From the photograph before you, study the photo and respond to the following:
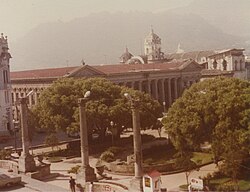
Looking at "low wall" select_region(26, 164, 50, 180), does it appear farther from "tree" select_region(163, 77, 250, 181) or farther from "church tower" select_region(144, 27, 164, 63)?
"church tower" select_region(144, 27, 164, 63)

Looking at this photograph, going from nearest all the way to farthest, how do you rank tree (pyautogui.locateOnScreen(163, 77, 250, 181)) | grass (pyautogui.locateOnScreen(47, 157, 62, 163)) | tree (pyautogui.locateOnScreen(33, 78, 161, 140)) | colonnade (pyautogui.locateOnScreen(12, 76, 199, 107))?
tree (pyautogui.locateOnScreen(163, 77, 250, 181))
grass (pyautogui.locateOnScreen(47, 157, 62, 163))
tree (pyautogui.locateOnScreen(33, 78, 161, 140))
colonnade (pyautogui.locateOnScreen(12, 76, 199, 107))

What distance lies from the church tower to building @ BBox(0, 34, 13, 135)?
66195 mm

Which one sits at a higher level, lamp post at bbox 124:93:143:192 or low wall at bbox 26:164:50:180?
lamp post at bbox 124:93:143:192

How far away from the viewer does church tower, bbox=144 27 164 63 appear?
413ft

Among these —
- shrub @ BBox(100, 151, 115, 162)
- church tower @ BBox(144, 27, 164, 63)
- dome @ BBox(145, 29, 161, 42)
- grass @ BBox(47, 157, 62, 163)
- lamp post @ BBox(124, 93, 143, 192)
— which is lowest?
grass @ BBox(47, 157, 62, 163)

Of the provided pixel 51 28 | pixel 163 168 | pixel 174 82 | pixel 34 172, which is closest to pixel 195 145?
pixel 163 168

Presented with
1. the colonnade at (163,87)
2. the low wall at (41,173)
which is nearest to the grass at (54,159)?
the low wall at (41,173)

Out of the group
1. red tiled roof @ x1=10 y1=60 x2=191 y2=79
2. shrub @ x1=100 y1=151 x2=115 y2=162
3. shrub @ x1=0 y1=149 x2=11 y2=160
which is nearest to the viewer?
shrub @ x1=100 y1=151 x2=115 y2=162

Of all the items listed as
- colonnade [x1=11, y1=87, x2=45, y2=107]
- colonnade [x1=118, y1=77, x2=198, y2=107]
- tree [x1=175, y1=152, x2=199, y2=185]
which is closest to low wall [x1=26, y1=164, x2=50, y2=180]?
tree [x1=175, y1=152, x2=199, y2=185]

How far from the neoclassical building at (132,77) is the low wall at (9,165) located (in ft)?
100

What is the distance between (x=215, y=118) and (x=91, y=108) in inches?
544

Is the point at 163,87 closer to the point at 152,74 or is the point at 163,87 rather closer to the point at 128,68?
the point at 152,74

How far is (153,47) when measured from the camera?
5022 inches

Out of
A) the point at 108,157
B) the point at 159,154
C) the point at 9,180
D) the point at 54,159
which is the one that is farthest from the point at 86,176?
the point at 159,154
